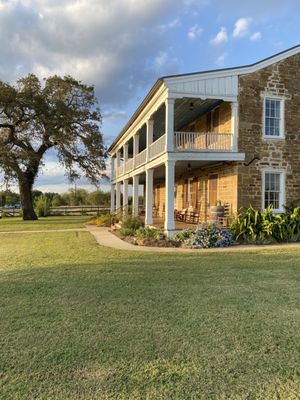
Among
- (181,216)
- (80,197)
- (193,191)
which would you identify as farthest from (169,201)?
(80,197)

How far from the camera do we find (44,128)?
27.2 metres

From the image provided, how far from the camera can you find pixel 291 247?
1095cm

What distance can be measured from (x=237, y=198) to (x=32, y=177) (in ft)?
72.1

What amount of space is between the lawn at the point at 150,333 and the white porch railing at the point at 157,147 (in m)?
7.17

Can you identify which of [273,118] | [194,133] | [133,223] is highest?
[273,118]

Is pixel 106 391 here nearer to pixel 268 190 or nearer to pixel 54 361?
pixel 54 361

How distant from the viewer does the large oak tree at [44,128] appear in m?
26.0

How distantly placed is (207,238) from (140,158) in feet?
25.3

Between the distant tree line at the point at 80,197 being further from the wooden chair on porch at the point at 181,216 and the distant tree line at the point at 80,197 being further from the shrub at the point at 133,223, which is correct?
the shrub at the point at 133,223

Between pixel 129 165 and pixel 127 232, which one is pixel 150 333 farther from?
pixel 129 165

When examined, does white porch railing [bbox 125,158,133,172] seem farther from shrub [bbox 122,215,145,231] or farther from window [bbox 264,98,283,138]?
window [bbox 264,98,283,138]

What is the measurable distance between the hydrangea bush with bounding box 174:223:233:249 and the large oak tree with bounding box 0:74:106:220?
1826 cm


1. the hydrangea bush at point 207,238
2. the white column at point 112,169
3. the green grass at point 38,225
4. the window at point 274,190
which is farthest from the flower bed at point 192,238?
the white column at point 112,169

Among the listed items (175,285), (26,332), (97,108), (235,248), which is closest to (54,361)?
(26,332)
